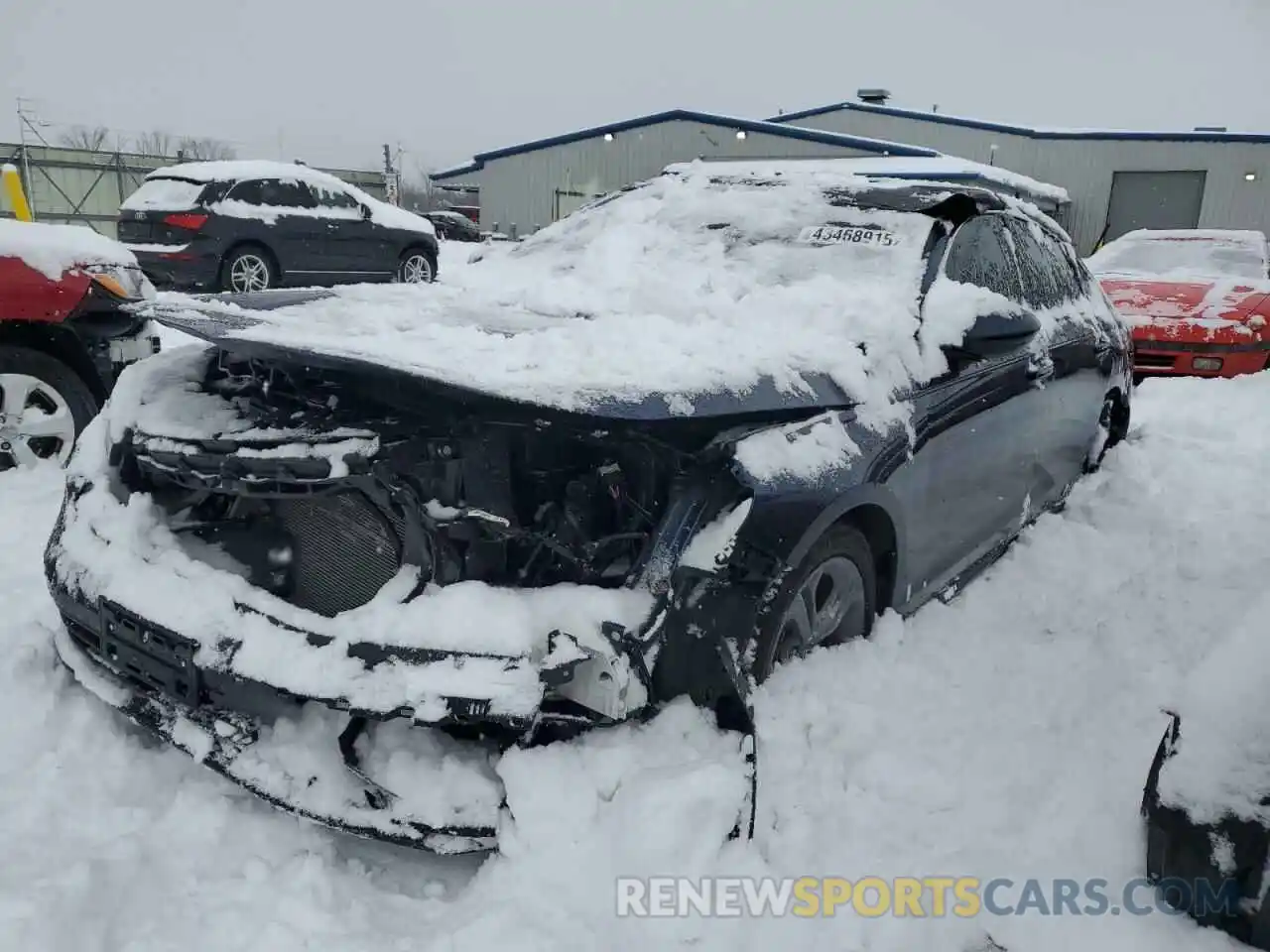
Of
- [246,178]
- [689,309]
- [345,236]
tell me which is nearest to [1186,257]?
[689,309]

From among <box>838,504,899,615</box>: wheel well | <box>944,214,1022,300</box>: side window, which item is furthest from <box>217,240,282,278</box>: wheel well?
<box>838,504,899,615</box>: wheel well

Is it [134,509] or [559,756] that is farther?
[134,509]

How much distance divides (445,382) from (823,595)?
115 cm

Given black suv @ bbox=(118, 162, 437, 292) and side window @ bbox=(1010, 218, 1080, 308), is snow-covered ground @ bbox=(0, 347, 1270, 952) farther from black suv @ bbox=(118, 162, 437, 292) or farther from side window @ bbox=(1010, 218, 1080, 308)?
black suv @ bbox=(118, 162, 437, 292)

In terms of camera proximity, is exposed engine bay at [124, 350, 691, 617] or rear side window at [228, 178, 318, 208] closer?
exposed engine bay at [124, 350, 691, 617]

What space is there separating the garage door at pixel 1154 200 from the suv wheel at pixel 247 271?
2096cm

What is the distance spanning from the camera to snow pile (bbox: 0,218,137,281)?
4180 mm

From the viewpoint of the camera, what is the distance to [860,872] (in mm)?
2014

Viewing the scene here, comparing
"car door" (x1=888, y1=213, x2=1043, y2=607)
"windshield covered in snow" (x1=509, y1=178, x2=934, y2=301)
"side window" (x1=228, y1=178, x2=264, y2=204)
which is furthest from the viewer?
"side window" (x1=228, y1=178, x2=264, y2=204)

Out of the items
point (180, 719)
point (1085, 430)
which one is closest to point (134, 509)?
point (180, 719)

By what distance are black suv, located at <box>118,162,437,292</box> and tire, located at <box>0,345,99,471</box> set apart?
553cm

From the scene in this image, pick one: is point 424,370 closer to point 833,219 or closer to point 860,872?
point 860,872

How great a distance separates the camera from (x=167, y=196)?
31.2 feet

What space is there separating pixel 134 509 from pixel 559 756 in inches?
54.5
